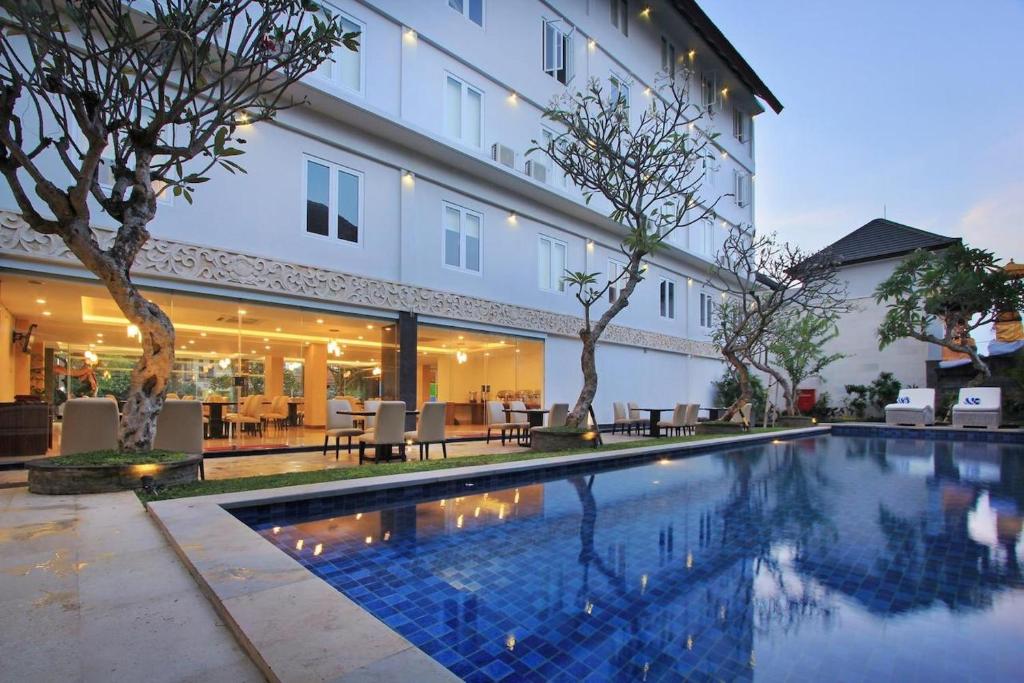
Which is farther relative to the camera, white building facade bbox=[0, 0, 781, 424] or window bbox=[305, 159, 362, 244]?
window bbox=[305, 159, 362, 244]

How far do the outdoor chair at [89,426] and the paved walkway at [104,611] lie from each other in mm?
1829

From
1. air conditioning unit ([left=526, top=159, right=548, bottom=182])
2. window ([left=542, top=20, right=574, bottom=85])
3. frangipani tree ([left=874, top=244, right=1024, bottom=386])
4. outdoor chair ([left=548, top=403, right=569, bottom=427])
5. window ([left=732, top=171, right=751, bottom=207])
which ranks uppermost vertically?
window ([left=542, top=20, right=574, bottom=85])

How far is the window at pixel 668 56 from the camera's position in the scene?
17.4m

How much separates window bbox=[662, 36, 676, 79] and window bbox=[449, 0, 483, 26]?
25.8 feet

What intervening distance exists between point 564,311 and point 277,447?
26.2 ft

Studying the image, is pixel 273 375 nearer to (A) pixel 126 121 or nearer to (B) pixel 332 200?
(B) pixel 332 200

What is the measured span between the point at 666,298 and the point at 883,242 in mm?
11386

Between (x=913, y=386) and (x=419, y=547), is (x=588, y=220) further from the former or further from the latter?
(x=913, y=386)

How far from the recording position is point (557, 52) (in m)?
14.0

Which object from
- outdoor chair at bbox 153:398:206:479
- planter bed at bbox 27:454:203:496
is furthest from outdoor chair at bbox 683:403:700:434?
planter bed at bbox 27:454:203:496

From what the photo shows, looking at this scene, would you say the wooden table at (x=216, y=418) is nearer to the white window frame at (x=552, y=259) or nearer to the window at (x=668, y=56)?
the white window frame at (x=552, y=259)

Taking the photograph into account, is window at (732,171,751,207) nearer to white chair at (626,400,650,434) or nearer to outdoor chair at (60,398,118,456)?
white chair at (626,400,650,434)

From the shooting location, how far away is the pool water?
2.30 m

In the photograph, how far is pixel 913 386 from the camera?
19078 millimetres
